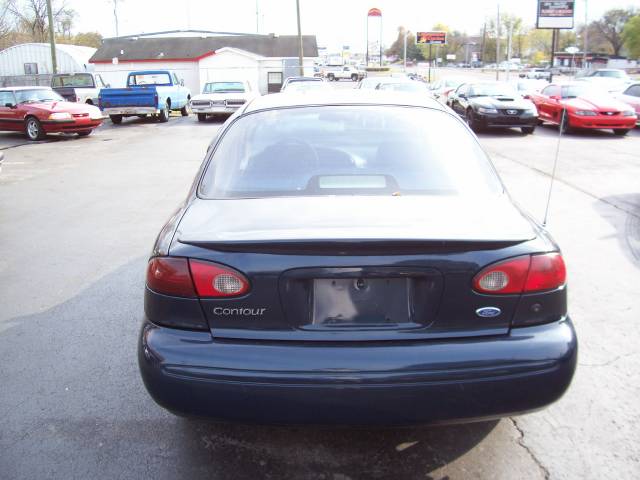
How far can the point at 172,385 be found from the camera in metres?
2.43

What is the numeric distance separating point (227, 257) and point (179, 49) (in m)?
55.4

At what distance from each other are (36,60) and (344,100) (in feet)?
178

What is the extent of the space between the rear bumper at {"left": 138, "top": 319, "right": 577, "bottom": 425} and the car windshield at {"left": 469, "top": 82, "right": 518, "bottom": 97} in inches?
678

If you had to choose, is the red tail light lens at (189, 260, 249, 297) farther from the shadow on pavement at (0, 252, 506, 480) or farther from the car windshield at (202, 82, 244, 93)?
the car windshield at (202, 82, 244, 93)

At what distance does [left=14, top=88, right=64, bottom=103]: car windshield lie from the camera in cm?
1850

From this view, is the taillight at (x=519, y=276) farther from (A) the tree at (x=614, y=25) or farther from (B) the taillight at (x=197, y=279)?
(A) the tree at (x=614, y=25)

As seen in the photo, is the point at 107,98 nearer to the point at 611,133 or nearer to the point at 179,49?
the point at 611,133

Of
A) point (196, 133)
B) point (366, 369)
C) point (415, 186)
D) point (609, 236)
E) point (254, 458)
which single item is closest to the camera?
point (366, 369)

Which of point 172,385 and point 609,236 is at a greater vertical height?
point 172,385

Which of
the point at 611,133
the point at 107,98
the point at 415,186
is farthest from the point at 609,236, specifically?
the point at 107,98

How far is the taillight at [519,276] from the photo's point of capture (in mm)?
2426

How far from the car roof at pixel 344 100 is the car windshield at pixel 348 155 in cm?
8

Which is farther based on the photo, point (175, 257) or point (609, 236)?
point (609, 236)

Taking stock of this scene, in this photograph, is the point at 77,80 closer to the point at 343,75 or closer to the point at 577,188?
the point at 577,188
